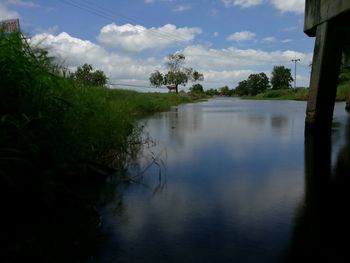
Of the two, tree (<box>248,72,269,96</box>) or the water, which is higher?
the water

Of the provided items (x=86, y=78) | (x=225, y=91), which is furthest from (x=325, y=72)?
(x=225, y=91)

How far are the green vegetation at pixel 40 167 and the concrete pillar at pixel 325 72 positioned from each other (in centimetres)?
742

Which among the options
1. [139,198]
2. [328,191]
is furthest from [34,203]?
[328,191]

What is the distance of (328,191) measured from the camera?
495 cm

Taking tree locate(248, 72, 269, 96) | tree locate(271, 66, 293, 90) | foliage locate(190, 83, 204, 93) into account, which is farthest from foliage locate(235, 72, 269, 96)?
foliage locate(190, 83, 204, 93)

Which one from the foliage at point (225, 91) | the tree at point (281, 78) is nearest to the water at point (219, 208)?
the tree at point (281, 78)

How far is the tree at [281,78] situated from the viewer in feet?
384

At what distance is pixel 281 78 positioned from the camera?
384 ft

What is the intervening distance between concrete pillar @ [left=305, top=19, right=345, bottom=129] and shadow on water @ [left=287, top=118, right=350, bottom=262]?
3629 mm

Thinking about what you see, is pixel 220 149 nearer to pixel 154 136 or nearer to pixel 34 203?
pixel 154 136

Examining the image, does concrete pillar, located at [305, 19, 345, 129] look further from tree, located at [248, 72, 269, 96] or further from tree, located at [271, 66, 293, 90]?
tree, located at [248, 72, 269, 96]

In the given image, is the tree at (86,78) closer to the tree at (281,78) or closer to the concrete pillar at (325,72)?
the concrete pillar at (325,72)

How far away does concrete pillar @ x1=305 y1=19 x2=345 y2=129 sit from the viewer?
9781mm

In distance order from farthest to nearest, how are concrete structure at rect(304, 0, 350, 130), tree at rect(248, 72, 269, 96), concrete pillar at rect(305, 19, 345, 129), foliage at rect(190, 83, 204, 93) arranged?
tree at rect(248, 72, 269, 96) → foliage at rect(190, 83, 204, 93) → concrete pillar at rect(305, 19, 345, 129) → concrete structure at rect(304, 0, 350, 130)
